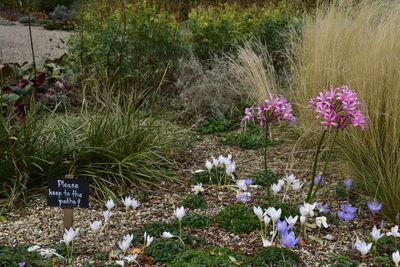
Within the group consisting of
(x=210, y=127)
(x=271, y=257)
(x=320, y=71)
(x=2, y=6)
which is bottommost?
(x=2, y=6)

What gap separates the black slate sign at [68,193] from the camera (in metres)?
2.81

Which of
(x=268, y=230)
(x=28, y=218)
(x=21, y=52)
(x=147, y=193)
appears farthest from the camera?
(x=21, y=52)

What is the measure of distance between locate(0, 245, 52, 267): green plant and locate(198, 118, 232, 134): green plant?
8.93ft

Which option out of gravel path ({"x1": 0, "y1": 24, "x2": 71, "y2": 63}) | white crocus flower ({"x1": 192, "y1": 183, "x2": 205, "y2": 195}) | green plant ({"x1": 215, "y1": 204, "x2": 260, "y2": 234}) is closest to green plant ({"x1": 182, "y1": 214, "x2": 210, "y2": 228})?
green plant ({"x1": 215, "y1": 204, "x2": 260, "y2": 234})

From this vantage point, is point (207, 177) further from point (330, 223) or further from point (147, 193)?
point (330, 223)

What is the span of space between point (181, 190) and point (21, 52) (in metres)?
7.34

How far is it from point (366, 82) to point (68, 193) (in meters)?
2.11

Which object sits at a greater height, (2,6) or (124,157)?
(124,157)

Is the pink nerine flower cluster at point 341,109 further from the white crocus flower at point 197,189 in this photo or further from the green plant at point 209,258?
the white crocus flower at point 197,189

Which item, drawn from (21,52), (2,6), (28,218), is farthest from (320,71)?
(2,6)

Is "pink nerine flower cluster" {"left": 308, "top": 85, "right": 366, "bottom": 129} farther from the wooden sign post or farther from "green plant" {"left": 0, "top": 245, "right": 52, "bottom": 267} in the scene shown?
"green plant" {"left": 0, "top": 245, "right": 52, "bottom": 267}

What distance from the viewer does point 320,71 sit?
14.5 feet

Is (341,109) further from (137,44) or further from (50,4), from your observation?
(50,4)

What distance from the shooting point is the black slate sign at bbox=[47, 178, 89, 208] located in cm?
281
